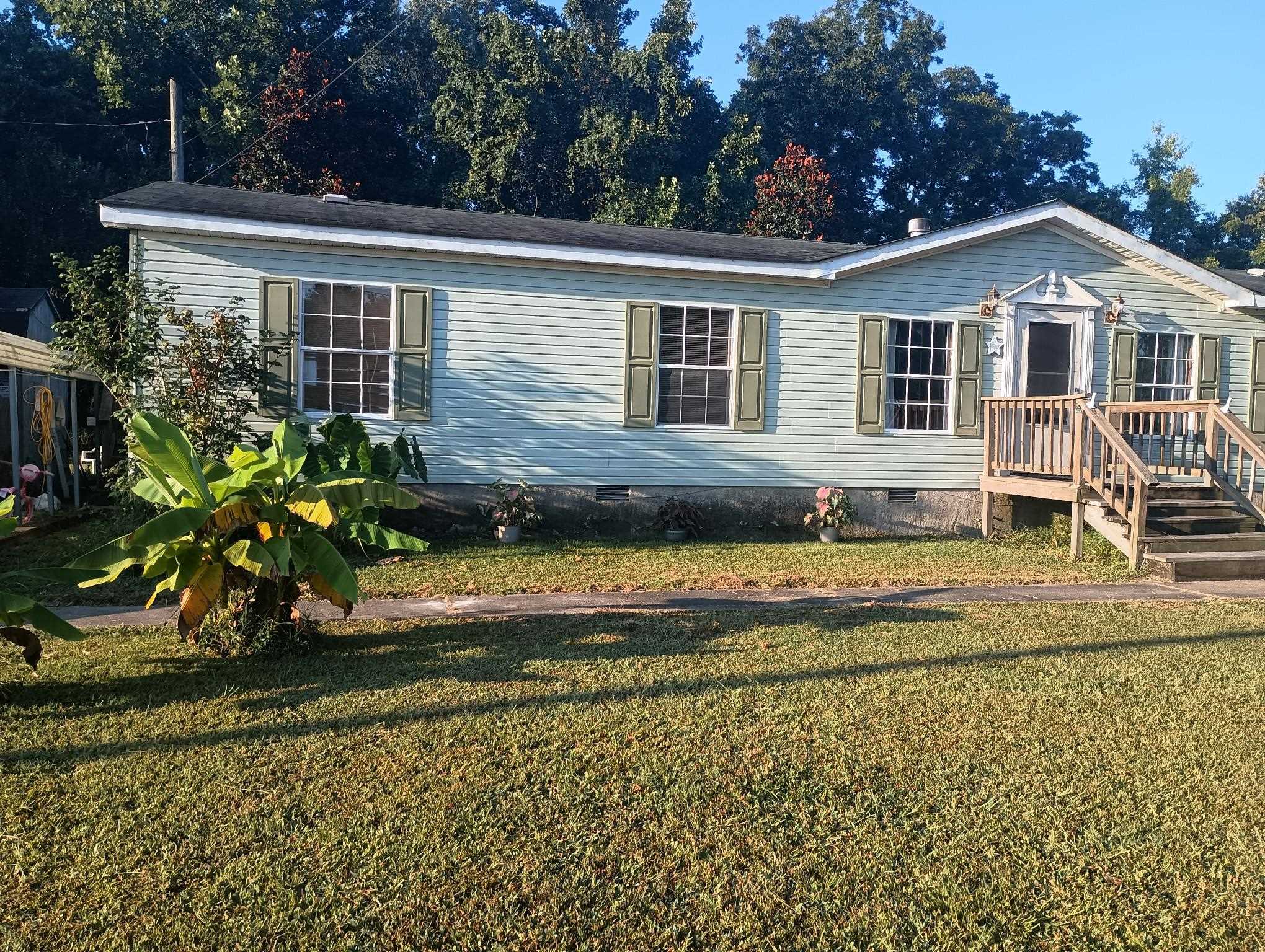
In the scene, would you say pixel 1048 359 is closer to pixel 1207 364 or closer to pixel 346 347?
pixel 1207 364

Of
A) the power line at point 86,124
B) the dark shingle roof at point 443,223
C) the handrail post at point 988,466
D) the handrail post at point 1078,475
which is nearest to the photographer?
the handrail post at point 1078,475

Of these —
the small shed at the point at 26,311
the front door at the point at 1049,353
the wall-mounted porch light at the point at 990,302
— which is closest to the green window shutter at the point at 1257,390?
the front door at the point at 1049,353

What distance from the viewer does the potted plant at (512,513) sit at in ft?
Answer: 35.4

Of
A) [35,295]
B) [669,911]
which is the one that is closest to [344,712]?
[669,911]

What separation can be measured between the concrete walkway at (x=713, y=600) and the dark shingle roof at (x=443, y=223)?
15.6 feet

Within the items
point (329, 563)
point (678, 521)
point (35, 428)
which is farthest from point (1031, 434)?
point (35, 428)

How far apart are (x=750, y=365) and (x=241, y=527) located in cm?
755

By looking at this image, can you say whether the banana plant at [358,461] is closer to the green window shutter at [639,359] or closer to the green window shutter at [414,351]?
the green window shutter at [414,351]

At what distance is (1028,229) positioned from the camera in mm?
12664

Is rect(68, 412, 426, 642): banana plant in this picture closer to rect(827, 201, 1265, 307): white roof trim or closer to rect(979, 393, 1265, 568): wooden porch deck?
rect(979, 393, 1265, 568): wooden porch deck

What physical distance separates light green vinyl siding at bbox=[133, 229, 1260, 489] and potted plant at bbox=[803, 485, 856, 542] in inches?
21.5

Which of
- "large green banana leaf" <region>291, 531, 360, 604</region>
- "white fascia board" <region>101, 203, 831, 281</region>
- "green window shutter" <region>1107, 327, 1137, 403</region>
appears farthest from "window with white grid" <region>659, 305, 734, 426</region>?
"large green banana leaf" <region>291, 531, 360, 604</region>

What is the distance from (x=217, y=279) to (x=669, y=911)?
31.0 feet

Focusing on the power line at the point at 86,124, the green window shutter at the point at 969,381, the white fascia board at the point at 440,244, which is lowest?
the green window shutter at the point at 969,381
